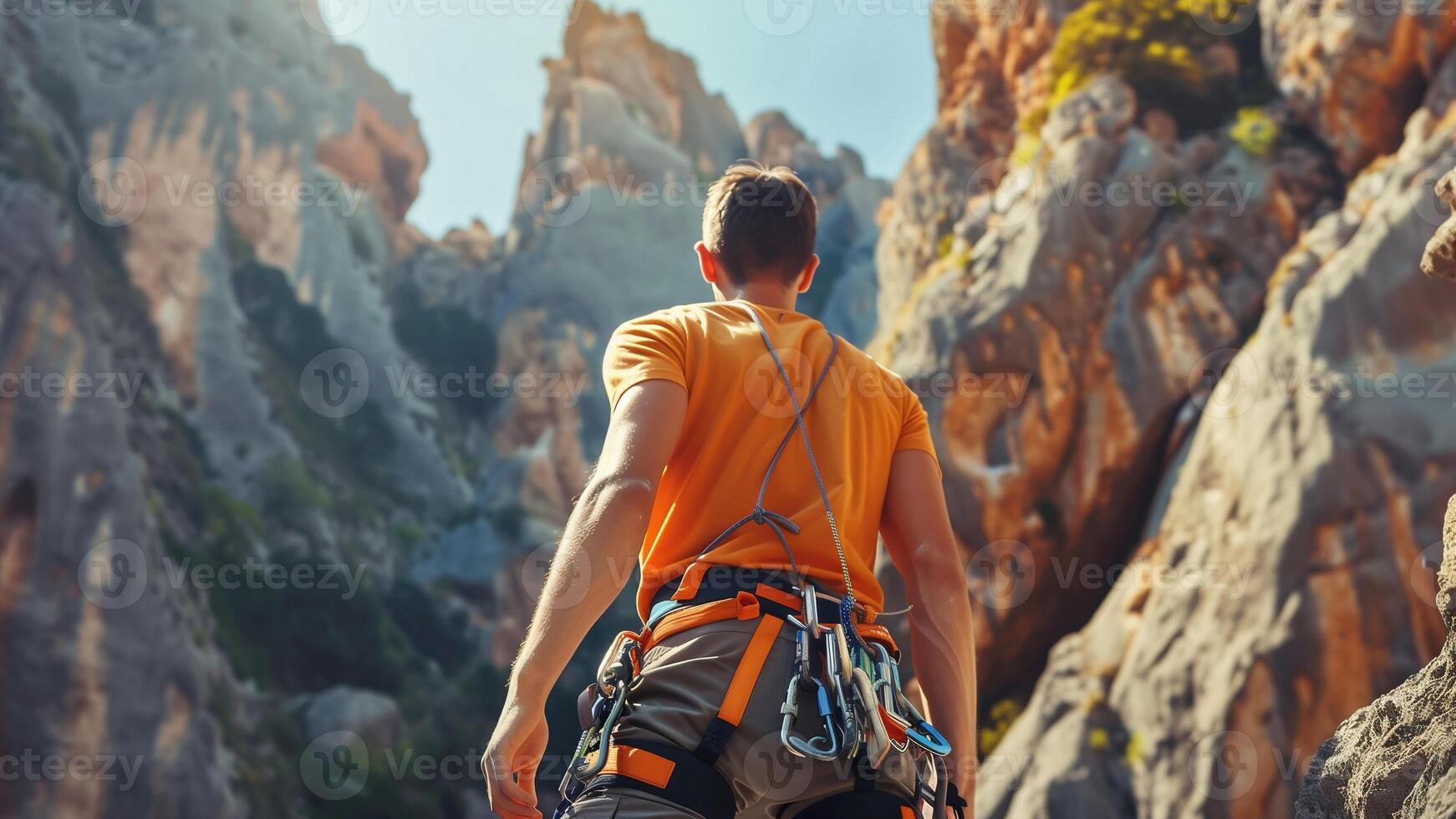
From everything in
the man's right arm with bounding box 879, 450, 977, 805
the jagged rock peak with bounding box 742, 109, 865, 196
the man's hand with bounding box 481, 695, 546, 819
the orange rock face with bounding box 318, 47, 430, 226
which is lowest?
the man's hand with bounding box 481, 695, 546, 819

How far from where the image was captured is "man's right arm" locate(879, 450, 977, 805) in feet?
7.39

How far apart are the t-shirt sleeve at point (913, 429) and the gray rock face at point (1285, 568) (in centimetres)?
700

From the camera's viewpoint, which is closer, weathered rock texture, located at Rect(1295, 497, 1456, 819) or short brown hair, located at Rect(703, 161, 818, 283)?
weathered rock texture, located at Rect(1295, 497, 1456, 819)

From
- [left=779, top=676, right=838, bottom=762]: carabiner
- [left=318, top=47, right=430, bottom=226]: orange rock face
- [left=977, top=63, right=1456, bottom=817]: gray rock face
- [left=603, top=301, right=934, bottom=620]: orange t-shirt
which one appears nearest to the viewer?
[left=779, top=676, right=838, bottom=762]: carabiner

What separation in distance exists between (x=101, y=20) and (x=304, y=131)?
24.7 feet

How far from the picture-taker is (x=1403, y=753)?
6.75ft

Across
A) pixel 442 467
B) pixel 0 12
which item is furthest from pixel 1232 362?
pixel 0 12

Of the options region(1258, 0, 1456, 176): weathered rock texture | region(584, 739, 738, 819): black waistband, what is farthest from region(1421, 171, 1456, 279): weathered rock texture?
region(1258, 0, 1456, 176): weathered rock texture

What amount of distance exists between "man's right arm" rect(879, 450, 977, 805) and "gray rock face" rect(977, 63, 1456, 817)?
7089 mm

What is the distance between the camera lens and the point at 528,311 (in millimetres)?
39969

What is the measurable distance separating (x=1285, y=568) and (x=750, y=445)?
8.27 m

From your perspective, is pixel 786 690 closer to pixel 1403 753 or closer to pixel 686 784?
pixel 686 784

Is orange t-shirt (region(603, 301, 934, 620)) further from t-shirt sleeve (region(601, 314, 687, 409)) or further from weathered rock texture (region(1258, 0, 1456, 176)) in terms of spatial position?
weathered rock texture (region(1258, 0, 1456, 176))

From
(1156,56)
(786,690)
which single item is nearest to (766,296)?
(786,690)
